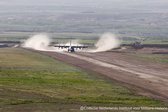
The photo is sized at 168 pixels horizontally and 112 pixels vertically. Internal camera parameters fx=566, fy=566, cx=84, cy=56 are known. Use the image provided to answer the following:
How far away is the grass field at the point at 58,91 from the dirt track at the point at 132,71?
94.5 inches

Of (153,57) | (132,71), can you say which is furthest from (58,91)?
(153,57)

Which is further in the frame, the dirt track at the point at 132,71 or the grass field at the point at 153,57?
the grass field at the point at 153,57

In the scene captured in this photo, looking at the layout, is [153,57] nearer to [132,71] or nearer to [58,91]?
[132,71]

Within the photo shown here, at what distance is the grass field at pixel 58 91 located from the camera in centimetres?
5253

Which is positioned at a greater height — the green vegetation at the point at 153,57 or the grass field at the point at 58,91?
the grass field at the point at 58,91

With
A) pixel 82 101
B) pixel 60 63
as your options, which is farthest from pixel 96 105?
pixel 60 63

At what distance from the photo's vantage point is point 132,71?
286 ft

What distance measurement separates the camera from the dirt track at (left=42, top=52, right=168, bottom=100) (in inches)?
2594

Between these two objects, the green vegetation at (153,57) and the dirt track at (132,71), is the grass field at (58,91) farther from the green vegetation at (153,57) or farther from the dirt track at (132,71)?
the green vegetation at (153,57)

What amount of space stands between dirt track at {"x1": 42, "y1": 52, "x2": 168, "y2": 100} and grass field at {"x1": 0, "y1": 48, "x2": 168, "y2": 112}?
7.87 feet

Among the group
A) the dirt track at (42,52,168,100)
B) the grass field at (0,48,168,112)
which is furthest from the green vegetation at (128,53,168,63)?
the grass field at (0,48,168,112)

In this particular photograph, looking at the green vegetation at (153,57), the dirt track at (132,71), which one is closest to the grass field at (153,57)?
the green vegetation at (153,57)

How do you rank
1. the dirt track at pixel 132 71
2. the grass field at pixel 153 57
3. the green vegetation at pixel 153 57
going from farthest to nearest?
the green vegetation at pixel 153 57, the grass field at pixel 153 57, the dirt track at pixel 132 71

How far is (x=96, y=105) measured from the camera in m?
53.0
